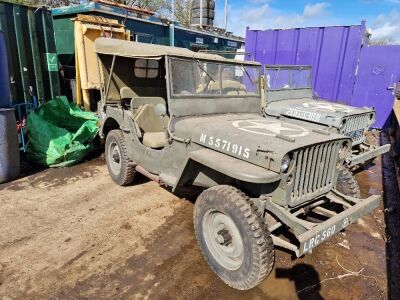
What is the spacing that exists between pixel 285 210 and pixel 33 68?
5.85m

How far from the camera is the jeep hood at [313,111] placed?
4.85 m

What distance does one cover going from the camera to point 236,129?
294 centimetres

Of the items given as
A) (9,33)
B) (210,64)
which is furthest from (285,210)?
(9,33)

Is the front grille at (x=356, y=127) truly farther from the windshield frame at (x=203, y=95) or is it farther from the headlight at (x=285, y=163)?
the headlight at (x=285, y=163)

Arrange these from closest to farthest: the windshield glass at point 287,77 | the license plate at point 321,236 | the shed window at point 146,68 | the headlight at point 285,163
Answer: the license plate at point 321,236 → the headlight at point 285,163 → the shed window at point 146,68 → the windshield glass at point 287,77

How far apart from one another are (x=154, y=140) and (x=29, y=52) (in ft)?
13.1

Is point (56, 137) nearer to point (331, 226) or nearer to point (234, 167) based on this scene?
point (234, 167)

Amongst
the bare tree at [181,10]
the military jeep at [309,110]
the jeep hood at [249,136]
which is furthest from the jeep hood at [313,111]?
the bare tree at [181,10]

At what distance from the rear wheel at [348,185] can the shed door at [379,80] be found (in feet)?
20.2

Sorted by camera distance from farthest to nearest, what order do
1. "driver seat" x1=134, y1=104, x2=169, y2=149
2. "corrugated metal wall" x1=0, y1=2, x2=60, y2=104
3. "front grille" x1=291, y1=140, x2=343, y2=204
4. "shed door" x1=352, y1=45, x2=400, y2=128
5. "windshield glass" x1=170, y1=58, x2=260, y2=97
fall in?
"shed door" x1=352, y1=45, x2=400, y2=128
"corrugated metal wall" x1=0, y1=2, x2=60, y2=104
"driver seat" x1=134, y1=104, x2=169, y2=149
"windshield glass" x1=170, y1=58, x2=260, y2=97
"front grille" x1=291, y1=140, x2=343, y2=204

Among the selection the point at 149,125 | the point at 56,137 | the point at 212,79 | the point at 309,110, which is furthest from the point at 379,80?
the point at 56,137

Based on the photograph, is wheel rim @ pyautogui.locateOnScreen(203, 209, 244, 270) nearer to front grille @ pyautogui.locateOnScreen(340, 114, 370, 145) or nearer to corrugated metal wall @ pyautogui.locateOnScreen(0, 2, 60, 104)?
front grille @ pyautogui.locateOnScreen(340, 114, 370, 145)

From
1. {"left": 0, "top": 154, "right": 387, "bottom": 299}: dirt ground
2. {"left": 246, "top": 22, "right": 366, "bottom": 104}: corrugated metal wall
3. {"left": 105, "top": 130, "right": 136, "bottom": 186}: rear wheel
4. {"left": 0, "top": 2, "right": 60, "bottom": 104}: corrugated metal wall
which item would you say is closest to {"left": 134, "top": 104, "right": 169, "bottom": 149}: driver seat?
{"left": 105, "top": 130, "right": 136, "bottom": 186}: rear wheel

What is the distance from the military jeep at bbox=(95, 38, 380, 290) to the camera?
236 centimetres
